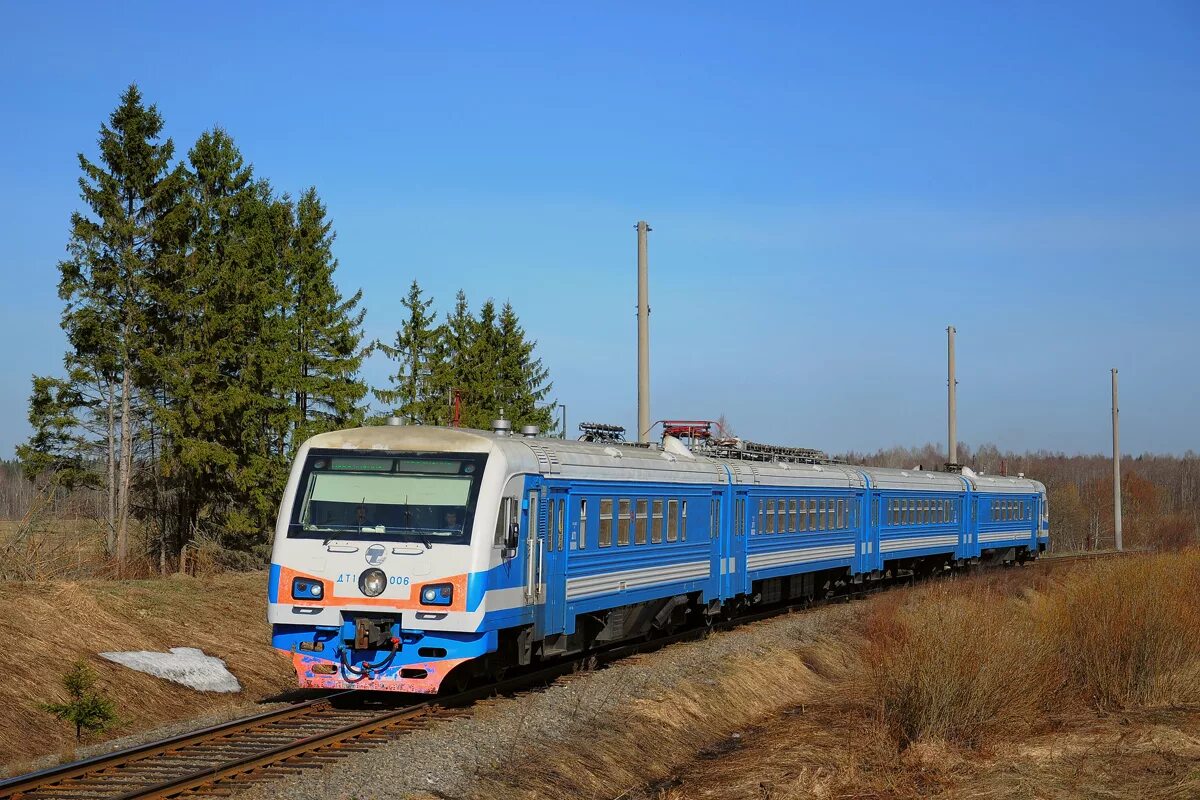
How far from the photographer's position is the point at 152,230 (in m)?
34.2

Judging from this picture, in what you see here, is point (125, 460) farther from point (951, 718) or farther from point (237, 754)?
point (951, 718)

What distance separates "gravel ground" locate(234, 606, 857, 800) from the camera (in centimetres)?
1053

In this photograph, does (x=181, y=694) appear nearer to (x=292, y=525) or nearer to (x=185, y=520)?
(x=292, y=525)

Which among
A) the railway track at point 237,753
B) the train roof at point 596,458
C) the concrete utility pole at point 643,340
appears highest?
the concrete utility pole at point 643,340

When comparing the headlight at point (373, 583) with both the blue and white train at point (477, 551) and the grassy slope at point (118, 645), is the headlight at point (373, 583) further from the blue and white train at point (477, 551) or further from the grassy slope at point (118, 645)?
the grassy slope at point (118, 645)

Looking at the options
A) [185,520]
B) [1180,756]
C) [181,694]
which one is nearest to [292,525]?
[181,694]

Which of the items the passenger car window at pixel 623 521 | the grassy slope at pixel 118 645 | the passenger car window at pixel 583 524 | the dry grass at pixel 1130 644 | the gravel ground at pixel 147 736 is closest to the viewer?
the gravel ground at pixel 147 736

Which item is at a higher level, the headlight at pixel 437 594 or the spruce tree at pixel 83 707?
the headlight at pixel 437 594

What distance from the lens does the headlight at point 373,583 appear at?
13.7m

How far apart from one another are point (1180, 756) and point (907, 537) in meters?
21.4

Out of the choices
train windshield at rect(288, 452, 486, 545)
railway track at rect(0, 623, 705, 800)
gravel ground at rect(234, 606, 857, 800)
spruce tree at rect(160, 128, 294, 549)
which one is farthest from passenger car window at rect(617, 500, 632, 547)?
spruce tree at rect(160, 128, 294, 549)

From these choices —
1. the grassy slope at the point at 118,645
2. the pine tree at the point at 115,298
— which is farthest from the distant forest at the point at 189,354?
the grassy slope at the point at 118,645

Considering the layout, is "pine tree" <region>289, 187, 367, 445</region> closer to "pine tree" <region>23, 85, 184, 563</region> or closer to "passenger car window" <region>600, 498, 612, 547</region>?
"pine tree" <region>23, 85, 184, 563</region>

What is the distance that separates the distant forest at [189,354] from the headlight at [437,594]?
18360 millimetres
